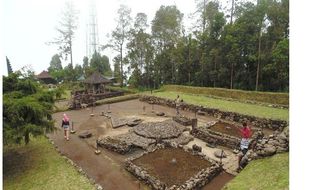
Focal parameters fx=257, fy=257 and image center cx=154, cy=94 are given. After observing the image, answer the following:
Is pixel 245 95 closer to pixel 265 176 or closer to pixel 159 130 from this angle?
pixel 159 130

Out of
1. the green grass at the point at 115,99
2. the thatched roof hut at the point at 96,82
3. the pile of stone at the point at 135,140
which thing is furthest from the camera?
the thatched roof hut at the point at 96,82

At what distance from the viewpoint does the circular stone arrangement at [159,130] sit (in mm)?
14157

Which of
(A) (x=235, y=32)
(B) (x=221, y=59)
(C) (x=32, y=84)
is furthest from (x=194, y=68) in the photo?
(C) (x=32, y=84)

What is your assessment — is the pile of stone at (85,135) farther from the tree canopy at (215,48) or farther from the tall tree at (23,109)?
the tree canopy at (215,48)

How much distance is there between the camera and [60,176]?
9445mm

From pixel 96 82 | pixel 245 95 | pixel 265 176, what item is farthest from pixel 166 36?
pixel 265 176

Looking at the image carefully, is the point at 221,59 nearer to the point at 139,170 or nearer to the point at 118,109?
the point at 118,109

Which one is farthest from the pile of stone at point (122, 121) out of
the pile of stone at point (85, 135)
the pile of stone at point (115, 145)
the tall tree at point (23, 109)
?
the tall tree at point (23, 109)

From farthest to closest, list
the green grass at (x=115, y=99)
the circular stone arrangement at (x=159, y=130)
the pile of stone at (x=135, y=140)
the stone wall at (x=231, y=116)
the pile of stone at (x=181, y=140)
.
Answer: the green grass at (x=115, y=99) → the stone wall at (x=231, y=116) → the circular stone arrangement at (x=159, y=130) → the pile of stone at (x=181, y=140) → the pile of stone at (x=135, y=140)

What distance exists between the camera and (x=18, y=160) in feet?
37.1

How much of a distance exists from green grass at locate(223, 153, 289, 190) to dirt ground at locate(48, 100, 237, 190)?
122 cm

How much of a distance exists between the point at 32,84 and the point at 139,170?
683cm

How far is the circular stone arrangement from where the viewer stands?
1416 centimetres

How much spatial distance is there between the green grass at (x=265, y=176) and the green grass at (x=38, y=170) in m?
4.83
